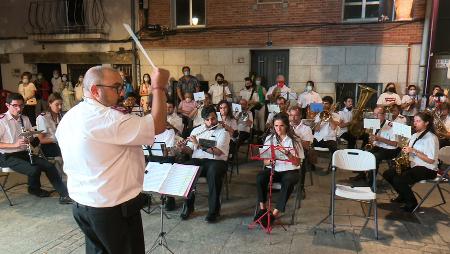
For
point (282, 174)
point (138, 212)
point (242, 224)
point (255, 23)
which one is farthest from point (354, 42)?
point (138, 212)

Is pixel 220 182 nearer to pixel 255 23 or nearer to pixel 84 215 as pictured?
pixel 84 215

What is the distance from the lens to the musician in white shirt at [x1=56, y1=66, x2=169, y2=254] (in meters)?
2.00

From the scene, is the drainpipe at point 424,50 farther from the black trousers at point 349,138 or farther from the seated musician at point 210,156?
the seated musician at point 210,156

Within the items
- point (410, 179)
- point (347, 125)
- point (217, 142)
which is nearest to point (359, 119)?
point (347, 125)

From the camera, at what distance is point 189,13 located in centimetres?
1063

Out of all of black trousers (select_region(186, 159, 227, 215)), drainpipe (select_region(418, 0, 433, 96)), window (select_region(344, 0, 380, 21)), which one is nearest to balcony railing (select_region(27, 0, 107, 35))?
window (select_region(344, 0, 380, 21))

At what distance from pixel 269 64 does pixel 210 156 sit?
19.1 feet

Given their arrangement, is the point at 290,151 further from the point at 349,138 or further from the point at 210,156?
the point at 349,138

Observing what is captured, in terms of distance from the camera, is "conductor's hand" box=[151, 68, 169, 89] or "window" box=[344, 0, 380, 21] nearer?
"conductor's hand" box=[151, 68, 169, 89]

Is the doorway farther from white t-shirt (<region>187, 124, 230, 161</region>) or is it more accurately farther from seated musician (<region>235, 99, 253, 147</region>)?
white t-shirt (<region>187, 124, 230, 161</region>)

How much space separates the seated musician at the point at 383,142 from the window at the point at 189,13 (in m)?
6.34

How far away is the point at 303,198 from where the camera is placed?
5297 millimetres

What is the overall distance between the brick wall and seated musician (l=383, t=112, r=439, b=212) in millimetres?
4763

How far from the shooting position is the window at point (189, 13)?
34.7 feet
